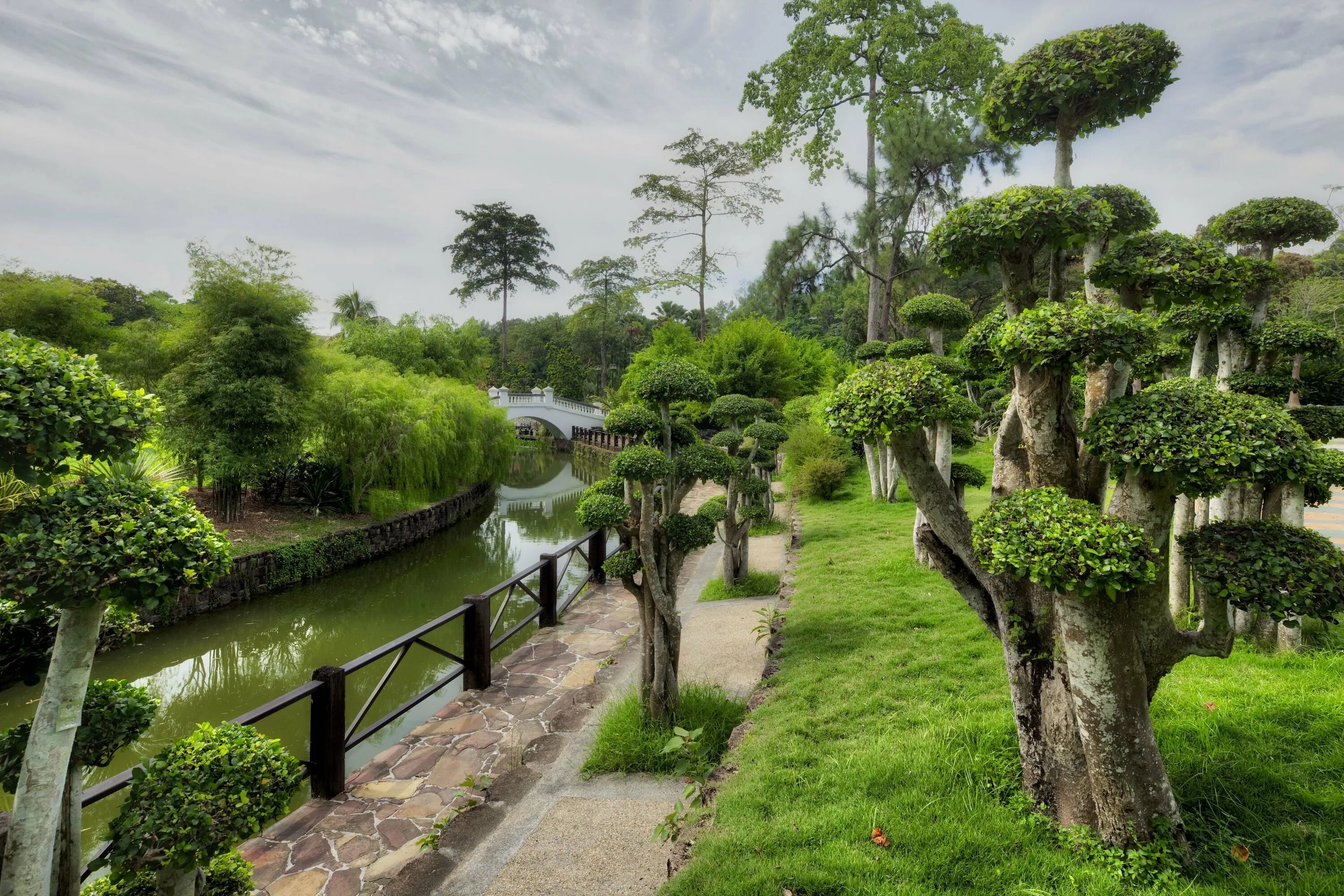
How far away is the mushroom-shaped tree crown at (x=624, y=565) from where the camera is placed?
424cm

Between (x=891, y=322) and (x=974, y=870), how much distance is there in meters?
15.8

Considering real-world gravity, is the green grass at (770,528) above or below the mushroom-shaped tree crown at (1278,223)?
below

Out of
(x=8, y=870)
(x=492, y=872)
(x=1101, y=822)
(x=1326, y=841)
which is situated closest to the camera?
(x=8, y=870)

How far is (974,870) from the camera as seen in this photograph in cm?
240

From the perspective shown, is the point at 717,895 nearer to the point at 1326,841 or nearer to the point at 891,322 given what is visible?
the point at 1326,841

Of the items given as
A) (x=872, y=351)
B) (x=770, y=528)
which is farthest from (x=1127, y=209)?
(x=770, y=528)

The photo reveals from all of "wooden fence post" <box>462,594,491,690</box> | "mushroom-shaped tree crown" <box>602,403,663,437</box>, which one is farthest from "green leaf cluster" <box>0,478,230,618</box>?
"wooden fence post" <box>462,594,491,690</box>

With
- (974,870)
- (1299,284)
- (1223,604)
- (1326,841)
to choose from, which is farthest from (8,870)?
(1299,284)

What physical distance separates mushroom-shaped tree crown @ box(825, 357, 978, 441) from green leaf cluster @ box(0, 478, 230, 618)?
7.46 ft

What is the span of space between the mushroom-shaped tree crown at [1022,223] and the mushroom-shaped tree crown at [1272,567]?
1.28 m

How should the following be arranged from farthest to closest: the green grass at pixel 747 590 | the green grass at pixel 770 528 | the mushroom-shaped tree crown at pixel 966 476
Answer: the green grass at pixel 770 528 → the green grass at pixel 747 590 → the mushroom-shaped tree crown at pixel 966 476

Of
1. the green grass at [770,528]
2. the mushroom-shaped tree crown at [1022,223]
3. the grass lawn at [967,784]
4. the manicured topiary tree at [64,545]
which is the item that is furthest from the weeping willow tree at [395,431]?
the mushroom-shaped tree crown at [1022,223]

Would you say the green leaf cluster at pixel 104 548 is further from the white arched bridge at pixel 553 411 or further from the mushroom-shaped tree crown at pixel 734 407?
the white arched bridge at pixel 553 411

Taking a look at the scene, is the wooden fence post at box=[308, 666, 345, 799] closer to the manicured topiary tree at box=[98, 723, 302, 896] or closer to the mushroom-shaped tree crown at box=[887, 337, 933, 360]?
the manicured topiary tree at box=[98, 723, 302, 896]
